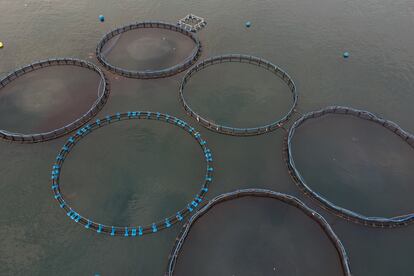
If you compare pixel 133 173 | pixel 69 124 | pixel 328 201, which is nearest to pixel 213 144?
pixel 133 173

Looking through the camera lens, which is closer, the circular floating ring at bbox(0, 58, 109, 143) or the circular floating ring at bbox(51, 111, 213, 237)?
the circular floating ring at bbox(51, 111, 213, 237)

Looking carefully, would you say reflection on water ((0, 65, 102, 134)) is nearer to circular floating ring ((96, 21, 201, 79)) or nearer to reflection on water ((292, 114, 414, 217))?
circular floating ring ((96, 21, 201, 79))

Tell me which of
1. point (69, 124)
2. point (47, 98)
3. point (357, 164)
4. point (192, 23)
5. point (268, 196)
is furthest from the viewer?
point (192, 23)

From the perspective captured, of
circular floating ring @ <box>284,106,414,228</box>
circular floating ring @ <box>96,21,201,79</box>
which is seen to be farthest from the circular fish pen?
circular floating ring @ <box>284,106,414,228</box>

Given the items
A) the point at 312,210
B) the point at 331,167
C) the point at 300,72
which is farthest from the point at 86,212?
the point at 300,72

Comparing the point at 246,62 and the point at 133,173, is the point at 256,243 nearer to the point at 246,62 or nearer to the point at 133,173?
the point at 133,173

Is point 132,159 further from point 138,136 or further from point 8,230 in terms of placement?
point 8,230
